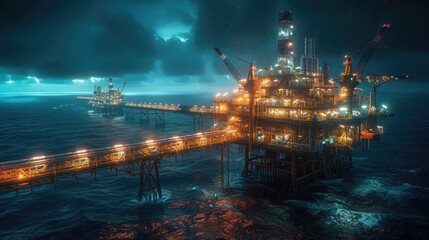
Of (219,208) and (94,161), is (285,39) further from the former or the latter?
(94,161)

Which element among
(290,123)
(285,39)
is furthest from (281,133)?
(285,39)

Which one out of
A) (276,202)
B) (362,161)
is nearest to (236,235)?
(276,202)

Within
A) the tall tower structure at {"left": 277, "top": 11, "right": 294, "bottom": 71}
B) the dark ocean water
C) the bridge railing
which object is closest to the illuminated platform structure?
the tall tower structure at {"left": 277, "top": 11, "right": 294, "bottom": 71}

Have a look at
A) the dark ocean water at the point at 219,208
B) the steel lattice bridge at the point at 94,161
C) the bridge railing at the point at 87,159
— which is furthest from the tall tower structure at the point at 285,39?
the dark ocean water at the point at 219,208

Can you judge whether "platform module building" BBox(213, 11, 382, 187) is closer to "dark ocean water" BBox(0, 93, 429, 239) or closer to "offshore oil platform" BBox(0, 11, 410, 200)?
"offshore oil platform" BBox(0, 11, 410, 200)

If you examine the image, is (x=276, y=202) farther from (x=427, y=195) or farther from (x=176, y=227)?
(x=427, y=195)

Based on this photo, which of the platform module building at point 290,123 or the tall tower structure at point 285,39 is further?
the tall tower structure at point 285,39

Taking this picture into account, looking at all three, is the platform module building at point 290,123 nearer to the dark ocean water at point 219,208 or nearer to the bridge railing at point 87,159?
the dark ocean water at point 219,208
